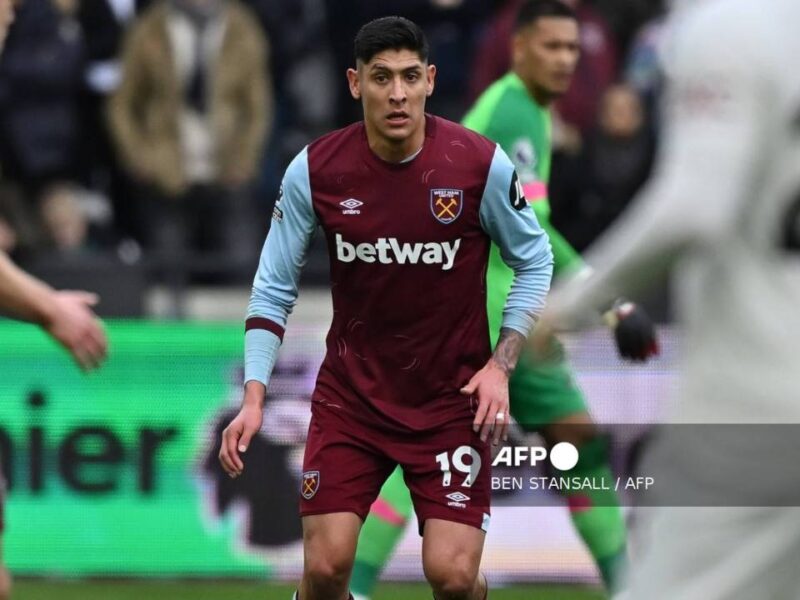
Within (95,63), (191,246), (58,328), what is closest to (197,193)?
(191,246)

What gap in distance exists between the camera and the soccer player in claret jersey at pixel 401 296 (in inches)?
251

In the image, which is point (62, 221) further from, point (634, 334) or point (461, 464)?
point (461, 464)

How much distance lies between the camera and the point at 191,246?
38.8ft

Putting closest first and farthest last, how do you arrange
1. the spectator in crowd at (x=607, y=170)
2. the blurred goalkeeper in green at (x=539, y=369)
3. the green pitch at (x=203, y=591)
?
1. the blurred goalkeeper in green at (x=539, y=369)
2. the green pitch at (x=203, y=591)
3. the spectator in crowd at (x=607, y=170)

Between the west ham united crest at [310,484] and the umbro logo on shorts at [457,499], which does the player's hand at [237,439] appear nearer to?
the west ham united crest at [310,484]

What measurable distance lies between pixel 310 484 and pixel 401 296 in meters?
0.71

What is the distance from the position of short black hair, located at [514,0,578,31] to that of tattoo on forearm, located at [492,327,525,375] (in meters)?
2.21

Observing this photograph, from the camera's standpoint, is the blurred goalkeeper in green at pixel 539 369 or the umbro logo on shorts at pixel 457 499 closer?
the umbro logo on shorts at pixel 457 499

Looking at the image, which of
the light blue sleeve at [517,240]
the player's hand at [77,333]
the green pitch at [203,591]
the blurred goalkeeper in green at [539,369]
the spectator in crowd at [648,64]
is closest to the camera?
the player's hand at [77,333]

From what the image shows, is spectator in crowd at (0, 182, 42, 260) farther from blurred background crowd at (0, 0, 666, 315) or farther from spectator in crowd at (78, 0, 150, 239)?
spectator in crowd at (78, 0, 150, 239)

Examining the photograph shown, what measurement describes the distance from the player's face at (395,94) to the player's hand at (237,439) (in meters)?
1.05

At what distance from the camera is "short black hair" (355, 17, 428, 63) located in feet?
20.8

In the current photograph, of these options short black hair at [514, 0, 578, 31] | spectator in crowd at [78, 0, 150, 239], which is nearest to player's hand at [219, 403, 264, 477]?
short black hair at [514, 0, 578, 31]

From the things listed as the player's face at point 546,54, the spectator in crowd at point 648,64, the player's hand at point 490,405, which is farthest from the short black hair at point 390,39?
the spectator in crowd at point 648,64
